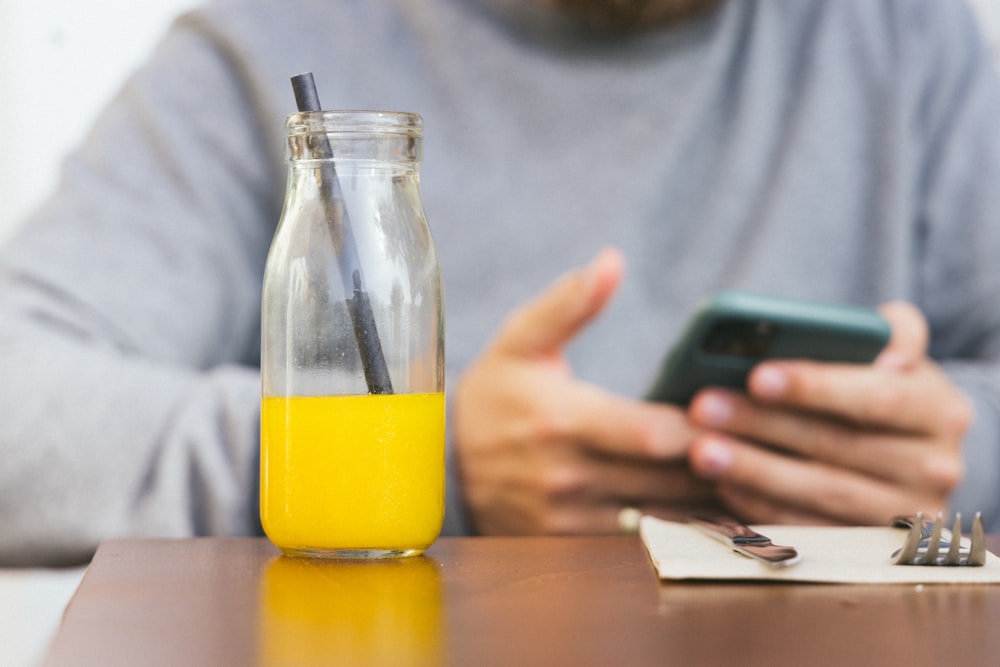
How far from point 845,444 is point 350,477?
559 mm

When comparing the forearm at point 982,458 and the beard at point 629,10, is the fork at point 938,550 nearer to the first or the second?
the forearm at point 982,458

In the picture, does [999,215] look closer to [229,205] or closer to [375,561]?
[229,205]

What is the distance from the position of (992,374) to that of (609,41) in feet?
1.83

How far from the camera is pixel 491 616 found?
1.25 feet

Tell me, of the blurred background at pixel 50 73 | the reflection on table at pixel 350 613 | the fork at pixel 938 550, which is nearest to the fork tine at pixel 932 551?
the fork at pixel 938 550

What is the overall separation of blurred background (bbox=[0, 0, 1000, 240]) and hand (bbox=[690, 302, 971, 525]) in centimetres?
132

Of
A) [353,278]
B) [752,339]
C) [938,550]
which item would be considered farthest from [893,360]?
Result: [353,278]

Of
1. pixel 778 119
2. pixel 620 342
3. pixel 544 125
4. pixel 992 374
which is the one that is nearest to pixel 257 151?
pixel 544 125

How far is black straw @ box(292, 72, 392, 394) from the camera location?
1.69 ft

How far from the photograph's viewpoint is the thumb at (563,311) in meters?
0.82

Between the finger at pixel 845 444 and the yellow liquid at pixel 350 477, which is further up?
the yellow liquid at pixel 350 477

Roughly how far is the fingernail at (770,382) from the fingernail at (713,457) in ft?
0.17

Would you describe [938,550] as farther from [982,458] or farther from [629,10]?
[629,10]

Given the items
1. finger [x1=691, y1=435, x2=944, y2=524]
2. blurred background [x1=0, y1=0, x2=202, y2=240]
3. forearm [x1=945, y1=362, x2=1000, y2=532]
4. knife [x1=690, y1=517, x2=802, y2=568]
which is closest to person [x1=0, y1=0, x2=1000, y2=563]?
forearm [x1=945, y1=362, x2=1000, y2=532]
